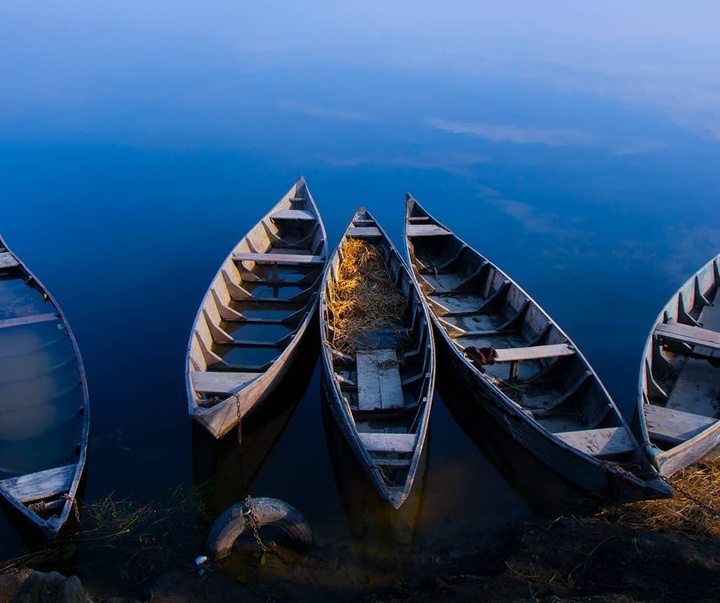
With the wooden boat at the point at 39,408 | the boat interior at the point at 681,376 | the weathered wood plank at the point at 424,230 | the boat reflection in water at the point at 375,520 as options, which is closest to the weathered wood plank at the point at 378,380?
the boat reflection in water at the point at 375,520

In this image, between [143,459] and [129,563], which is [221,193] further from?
[129,563]

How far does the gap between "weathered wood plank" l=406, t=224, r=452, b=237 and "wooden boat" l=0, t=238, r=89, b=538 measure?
7.80 m

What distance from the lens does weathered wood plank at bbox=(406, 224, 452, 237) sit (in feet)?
46.3

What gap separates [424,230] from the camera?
14.3 metres

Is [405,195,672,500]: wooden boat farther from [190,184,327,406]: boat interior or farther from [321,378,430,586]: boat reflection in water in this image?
[190,184,327,406]: boat interior

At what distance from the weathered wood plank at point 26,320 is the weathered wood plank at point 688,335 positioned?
431 inches

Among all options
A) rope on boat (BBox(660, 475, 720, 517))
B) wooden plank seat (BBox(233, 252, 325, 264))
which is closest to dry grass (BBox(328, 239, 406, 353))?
wooden plank seat (BBox(233, 252, 325, 264))

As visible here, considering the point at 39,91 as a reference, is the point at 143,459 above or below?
below

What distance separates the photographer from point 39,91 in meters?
26.8

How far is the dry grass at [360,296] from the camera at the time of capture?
440 inches

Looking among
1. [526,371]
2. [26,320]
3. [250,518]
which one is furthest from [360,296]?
[26,320]

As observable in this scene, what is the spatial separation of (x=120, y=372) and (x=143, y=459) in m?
2.46

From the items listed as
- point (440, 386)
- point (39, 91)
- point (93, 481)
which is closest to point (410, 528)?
point (440, 386)

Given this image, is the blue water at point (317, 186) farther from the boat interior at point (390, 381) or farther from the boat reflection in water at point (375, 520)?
the boat interior at point (390, 381)
